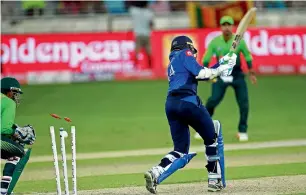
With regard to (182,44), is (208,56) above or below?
below

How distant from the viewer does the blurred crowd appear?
3066 cm

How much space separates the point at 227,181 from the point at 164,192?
126 centimetres

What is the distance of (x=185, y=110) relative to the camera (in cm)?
1123

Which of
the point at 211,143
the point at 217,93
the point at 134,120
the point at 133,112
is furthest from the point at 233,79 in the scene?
the point at 211,143

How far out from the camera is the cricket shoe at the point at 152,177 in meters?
11.0

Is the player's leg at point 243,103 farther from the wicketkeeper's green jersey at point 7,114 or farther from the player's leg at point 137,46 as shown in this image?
the player's leg at point 137,46

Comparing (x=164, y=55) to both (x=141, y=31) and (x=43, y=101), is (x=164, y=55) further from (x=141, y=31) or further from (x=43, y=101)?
(x=43, y=101)

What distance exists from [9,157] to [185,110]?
2333 mm

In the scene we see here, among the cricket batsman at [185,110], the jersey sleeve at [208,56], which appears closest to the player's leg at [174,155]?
the cricket batsman at [185,110]

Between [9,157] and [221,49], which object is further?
[221,49]

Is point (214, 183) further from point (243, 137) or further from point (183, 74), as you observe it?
point (243, 137)

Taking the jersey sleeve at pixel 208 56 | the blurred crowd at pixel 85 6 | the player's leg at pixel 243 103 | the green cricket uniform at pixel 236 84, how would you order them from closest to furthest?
the jersey sleeve at pixel 208 56, the green cricket uniform at pixel 236 84, the player's leg at pixel 243 103, the blurred crowd at pixel 85 6

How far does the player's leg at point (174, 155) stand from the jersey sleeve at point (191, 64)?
459 mm

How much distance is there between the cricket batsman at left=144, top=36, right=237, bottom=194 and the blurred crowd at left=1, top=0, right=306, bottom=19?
19426mm
